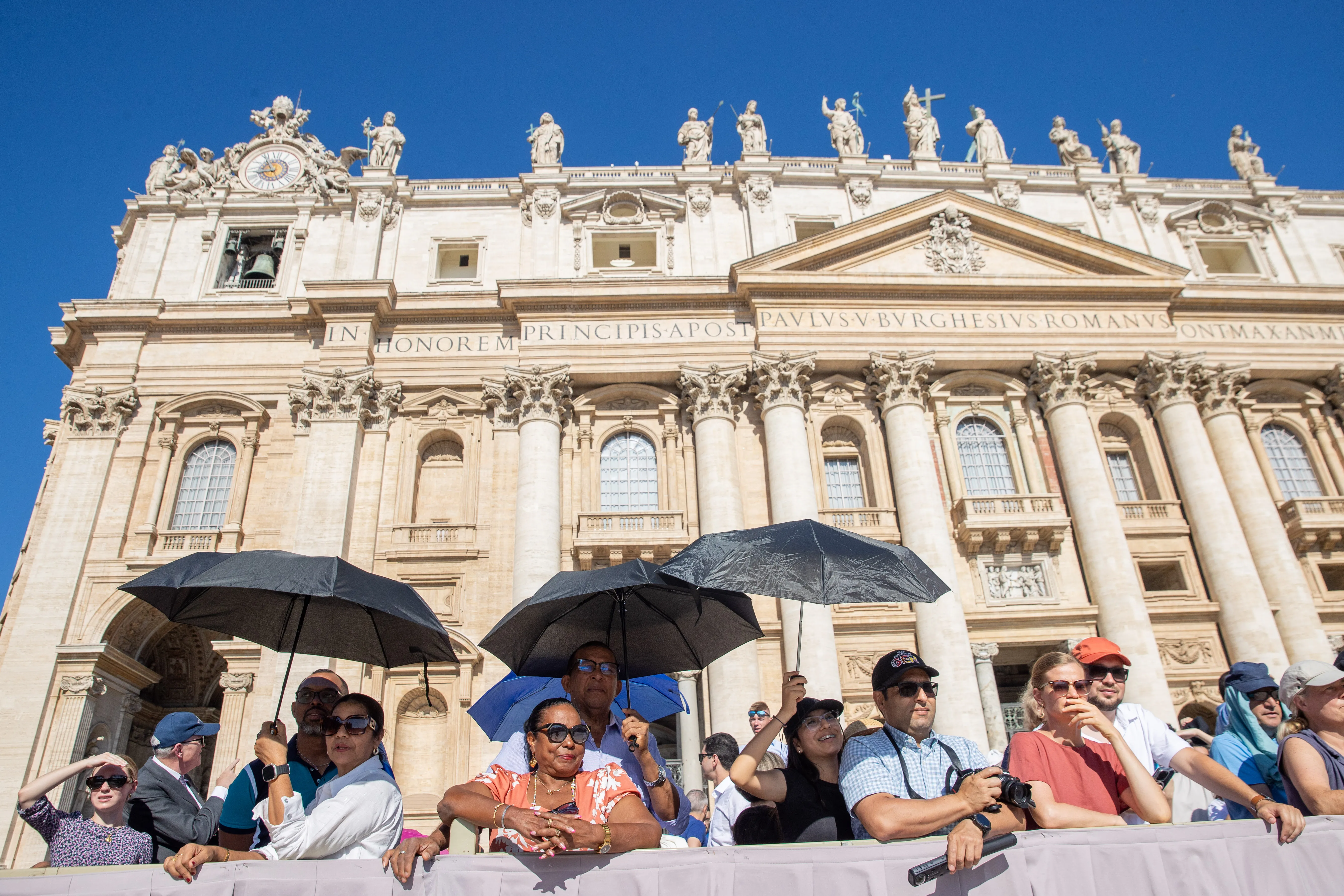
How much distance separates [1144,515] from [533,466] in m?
15.6

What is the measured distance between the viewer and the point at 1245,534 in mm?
22125

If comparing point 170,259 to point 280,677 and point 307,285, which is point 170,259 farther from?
point 280,677

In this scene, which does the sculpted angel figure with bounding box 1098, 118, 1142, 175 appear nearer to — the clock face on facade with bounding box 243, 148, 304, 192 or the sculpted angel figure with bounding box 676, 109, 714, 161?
the sculpted angel figure with bounding box 676, 109, 714, 161

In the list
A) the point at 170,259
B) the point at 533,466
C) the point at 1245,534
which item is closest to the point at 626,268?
the point at 533,466

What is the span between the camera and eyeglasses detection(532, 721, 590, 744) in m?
5.02

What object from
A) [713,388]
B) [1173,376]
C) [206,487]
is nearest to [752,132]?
[713,388]

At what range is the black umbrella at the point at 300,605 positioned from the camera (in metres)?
7.19

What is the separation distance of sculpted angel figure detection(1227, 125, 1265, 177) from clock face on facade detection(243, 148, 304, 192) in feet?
98.8

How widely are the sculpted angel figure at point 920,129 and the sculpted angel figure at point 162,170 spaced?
22.8m

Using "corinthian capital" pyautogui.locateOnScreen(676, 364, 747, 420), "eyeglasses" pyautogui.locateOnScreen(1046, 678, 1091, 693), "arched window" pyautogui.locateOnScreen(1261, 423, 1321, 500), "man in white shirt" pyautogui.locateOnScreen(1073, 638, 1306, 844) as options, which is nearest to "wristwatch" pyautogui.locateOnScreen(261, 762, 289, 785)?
"eyeglasses" pyautogui.locateOnScreen(1046, 678, 1091, 693)

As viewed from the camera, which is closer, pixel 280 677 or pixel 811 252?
pixel 280 677

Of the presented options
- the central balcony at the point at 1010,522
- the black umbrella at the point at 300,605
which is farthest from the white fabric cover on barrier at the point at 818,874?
the central balcony at the point at 1010,522

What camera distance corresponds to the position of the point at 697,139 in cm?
2709

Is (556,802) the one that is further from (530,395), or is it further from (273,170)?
(273,170)
